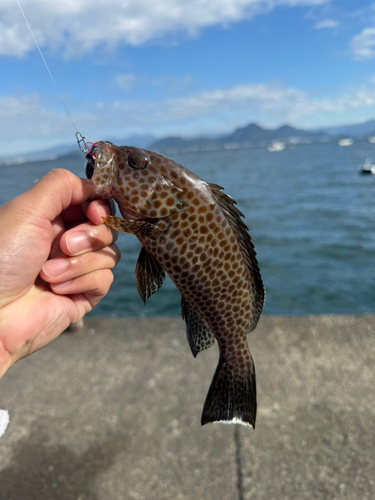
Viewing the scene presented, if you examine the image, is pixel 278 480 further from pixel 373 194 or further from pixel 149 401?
pixel 373 194

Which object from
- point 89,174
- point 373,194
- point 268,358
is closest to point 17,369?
point 268,358

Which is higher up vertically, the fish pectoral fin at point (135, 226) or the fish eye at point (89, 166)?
the fish eye at point (89, 166)

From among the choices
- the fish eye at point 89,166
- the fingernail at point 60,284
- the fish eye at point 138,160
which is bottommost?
the fingernail at point 60,284

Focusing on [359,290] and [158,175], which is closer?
[158,175]

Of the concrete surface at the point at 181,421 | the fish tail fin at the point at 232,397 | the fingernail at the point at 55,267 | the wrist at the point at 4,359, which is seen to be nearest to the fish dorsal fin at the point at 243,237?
the fish tail fin at the point at 232,397

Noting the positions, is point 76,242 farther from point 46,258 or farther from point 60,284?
point 60,284

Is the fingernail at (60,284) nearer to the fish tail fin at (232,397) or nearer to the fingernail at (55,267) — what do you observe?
the fingernail at (55,267)

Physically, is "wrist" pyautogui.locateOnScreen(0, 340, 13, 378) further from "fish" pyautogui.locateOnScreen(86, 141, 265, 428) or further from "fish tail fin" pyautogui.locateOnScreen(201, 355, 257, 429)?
"fish tail fin" pyautogui.locateOnScreen(201, 355, 257, 429)
